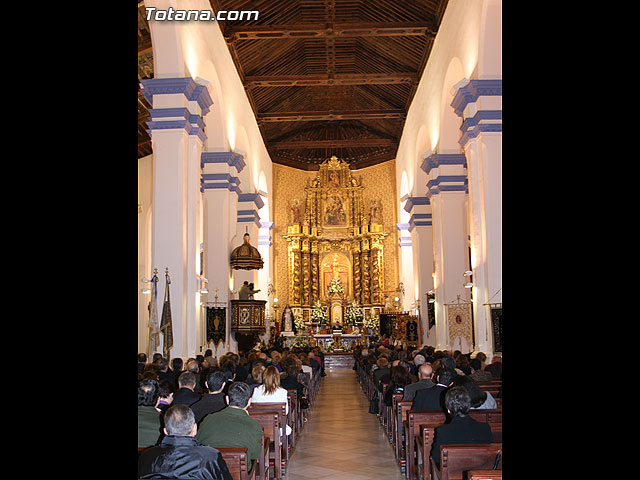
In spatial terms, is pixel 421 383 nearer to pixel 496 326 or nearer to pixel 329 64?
pixel 496 326

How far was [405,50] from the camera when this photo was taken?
17875 mm

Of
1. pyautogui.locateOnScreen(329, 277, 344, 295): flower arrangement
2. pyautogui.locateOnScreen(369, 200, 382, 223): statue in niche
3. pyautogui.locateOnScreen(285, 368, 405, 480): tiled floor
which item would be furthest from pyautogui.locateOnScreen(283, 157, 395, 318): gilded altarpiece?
pyautogui.locateOnScreen(285, 368, 405, 480): tiled floor

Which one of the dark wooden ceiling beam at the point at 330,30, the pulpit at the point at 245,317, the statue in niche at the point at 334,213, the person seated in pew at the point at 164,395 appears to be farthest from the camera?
the statue in niche at the point at 334,213

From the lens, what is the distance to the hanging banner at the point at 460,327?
1388 cm

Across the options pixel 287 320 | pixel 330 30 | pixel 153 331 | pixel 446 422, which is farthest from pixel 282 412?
pixel 287 320

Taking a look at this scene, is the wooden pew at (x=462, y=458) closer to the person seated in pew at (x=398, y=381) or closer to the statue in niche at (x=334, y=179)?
the person seated in pew at (x=398, y=381)

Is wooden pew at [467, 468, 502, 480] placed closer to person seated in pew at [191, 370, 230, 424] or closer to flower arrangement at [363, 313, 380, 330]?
person seated in pew at [191, 370, 230, 424]

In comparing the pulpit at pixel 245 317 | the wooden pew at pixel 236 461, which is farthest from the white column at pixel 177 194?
the wooden pew at pixel 236 461

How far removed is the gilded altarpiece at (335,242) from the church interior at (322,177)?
7cm

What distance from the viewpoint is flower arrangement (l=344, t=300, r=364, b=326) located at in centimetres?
2605

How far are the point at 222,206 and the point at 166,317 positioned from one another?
519cm

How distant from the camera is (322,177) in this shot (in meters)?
27.7
